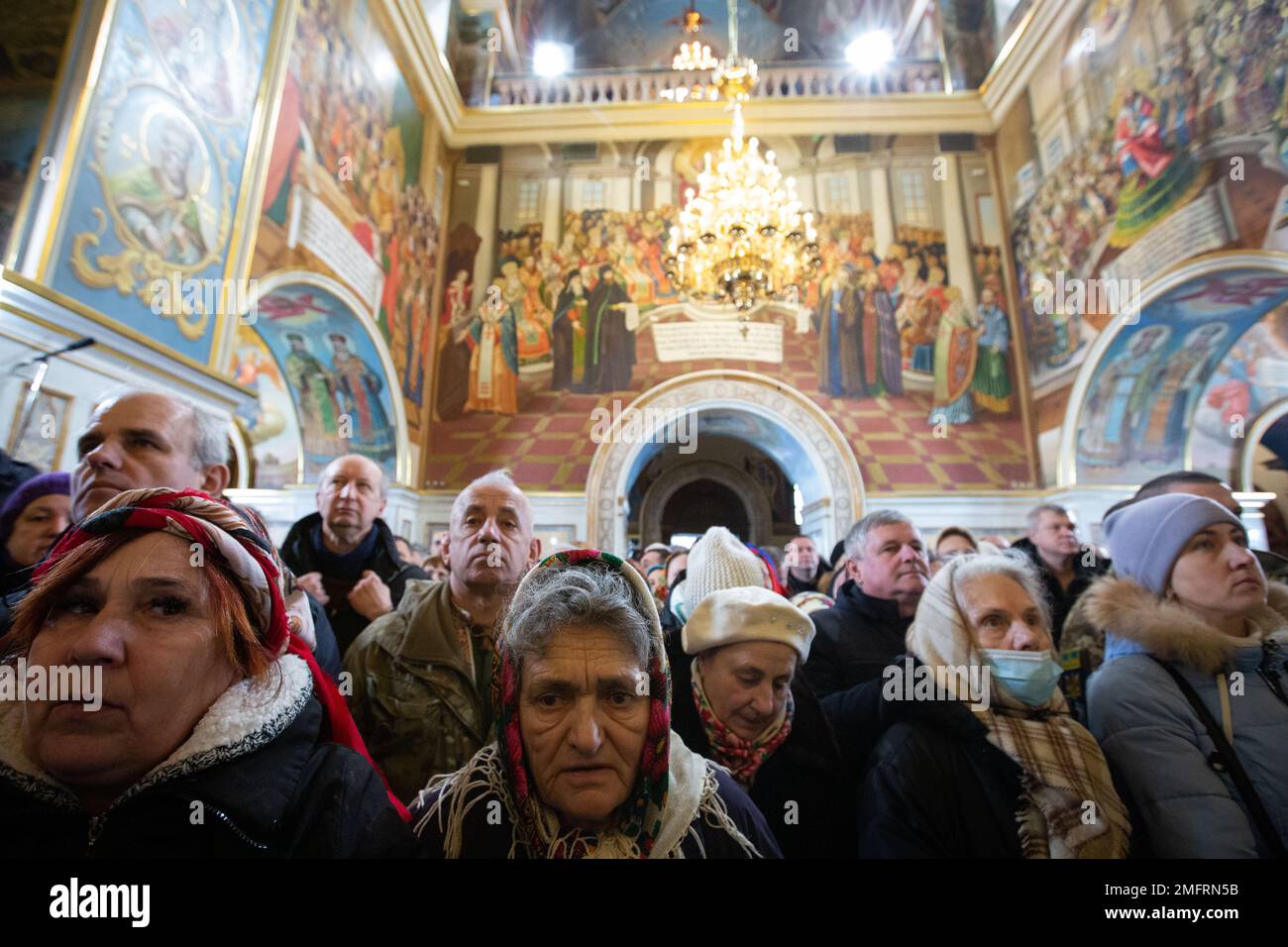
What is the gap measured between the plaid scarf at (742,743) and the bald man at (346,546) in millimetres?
1439

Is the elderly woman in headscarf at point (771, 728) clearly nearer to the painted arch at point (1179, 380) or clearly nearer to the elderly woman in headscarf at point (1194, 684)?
the elderly woman in headscarf at point (1194, 684)

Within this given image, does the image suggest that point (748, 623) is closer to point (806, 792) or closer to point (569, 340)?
point (806, 792)

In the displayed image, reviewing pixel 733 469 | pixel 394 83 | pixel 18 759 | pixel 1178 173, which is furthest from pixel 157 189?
pixel 733 469

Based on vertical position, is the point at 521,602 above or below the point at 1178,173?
below

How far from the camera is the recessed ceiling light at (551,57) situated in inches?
505

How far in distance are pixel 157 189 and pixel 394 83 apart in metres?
5.42

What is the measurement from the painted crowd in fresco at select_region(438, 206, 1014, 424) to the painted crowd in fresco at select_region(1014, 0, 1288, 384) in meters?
0.90

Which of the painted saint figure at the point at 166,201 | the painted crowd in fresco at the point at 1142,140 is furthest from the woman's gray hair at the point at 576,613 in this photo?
the painted crowd in fresco at the point at 1142,140

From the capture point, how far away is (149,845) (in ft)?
3.09

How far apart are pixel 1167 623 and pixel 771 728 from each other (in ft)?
3.67

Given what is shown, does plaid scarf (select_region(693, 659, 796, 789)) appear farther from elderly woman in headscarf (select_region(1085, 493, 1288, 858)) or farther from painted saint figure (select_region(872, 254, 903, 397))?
painted saint figure (select_region(872, 254, 903, 397))

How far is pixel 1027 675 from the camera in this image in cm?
157

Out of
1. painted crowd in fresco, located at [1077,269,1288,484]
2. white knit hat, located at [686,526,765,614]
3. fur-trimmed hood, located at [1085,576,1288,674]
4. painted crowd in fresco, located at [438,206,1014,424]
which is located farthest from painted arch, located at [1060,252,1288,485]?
white knit hat, located at [686,526,765,614]

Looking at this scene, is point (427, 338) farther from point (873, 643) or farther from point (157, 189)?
point (873, 643)
